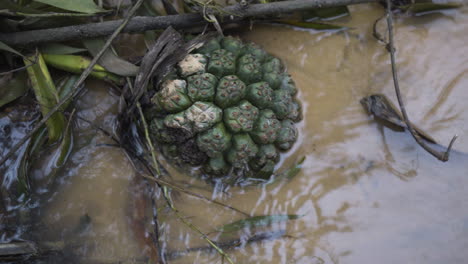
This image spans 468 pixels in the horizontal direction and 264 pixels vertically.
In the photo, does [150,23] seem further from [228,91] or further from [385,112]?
[385,112]

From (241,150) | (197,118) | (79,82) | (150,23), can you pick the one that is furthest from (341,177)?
(79,82)

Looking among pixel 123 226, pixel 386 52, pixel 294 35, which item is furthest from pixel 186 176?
pixel 386 52

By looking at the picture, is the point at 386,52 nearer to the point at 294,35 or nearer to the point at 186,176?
the point at 294,35

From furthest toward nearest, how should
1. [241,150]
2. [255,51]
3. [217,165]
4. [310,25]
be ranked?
[310,25], [255,51], [217,165], [241,150]

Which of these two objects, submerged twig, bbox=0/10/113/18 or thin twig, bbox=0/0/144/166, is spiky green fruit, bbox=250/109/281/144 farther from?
submerged twig, bbox=0/10/113/18

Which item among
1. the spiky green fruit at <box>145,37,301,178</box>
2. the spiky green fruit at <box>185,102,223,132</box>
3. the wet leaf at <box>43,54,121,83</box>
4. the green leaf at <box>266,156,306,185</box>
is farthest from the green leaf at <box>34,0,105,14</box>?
→ the green leaf at <box>266,156,306,185</box>

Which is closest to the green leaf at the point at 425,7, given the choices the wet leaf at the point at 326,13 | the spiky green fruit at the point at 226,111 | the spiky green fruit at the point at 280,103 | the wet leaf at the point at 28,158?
the wet leaf at the point at 326,13
